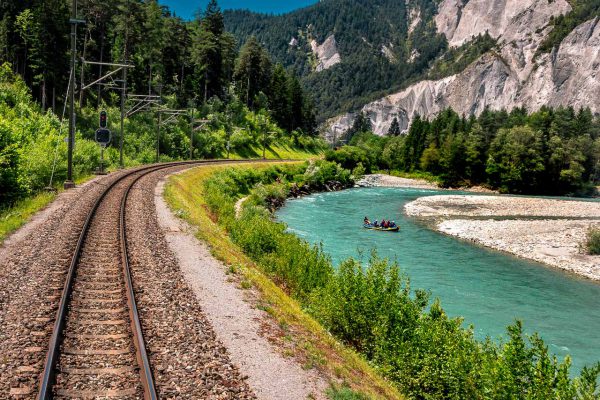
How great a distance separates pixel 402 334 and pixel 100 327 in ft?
27.1

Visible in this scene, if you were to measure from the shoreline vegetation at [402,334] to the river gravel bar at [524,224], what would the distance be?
63.1 feet

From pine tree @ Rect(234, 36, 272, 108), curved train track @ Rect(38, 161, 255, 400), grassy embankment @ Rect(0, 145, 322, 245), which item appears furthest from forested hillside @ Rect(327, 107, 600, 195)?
curved train track @ Rect(38, 161, 255, 400)

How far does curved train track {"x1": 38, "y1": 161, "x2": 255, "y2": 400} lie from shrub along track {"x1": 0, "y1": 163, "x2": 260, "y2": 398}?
0.02m

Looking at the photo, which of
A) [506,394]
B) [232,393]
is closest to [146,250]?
[232,393]

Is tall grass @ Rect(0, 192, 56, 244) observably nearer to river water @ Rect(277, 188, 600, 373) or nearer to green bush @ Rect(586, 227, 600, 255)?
river water @ Rect(277, 188, 600, 373)

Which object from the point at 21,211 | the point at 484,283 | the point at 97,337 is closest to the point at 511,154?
the point at 484,283

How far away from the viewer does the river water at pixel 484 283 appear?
1992 cm

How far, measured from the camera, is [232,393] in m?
7.69

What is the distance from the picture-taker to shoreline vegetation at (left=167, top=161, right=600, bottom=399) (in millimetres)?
9641

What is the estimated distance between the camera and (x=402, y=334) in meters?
13.1

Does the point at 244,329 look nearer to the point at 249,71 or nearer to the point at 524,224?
the point at 524,224

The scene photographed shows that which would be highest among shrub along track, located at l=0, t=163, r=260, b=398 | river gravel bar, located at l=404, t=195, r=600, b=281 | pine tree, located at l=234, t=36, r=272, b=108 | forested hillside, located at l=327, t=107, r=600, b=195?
pine tree, located at l=234, t=36, r=272, b=108

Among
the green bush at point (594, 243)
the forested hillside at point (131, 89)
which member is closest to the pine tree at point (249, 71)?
the forested hillside at point (131, 89)

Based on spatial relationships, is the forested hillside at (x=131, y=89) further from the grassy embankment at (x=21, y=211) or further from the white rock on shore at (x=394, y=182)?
the white rock on shore at (x=394, y=182)
